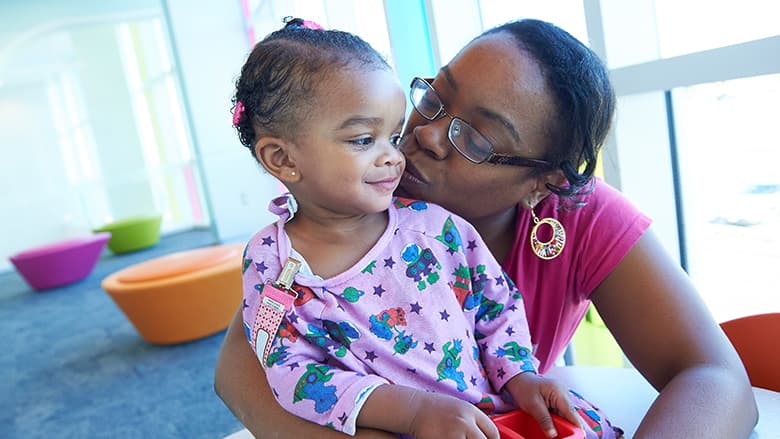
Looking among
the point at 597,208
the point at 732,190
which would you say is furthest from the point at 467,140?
the point at 732,190

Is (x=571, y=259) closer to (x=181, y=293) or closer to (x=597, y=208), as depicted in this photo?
(x=597, y=208)

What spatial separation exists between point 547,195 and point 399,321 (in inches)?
17.4

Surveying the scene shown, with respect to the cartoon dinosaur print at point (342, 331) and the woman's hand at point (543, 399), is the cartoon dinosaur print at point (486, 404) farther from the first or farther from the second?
the cartoon dinosaur print at point (342, 331)

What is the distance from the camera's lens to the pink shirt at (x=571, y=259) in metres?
1.08

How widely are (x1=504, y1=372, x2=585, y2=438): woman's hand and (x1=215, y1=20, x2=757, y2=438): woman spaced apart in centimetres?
21

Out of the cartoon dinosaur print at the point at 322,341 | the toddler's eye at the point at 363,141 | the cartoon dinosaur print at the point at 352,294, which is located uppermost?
the toddler's eye at the point at 363,141

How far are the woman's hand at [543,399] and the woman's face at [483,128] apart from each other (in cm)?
36

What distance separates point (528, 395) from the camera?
896mm

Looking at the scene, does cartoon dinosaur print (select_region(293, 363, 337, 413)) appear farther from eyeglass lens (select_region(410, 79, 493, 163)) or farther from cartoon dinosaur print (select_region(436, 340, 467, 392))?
eyeglass lens (select_region(410, 79, 493, 163))

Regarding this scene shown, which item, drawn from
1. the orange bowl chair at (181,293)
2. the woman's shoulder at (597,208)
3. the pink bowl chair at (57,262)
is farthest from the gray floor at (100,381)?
the woman's shoulder at (597,208)

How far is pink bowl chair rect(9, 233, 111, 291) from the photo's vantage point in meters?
6.40

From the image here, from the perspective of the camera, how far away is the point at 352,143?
3.06ft

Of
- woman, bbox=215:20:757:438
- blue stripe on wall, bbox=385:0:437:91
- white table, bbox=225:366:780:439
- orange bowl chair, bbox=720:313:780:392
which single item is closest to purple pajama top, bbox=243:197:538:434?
woman, bbox=215:20:757:438

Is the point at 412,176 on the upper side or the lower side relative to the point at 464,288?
upper
